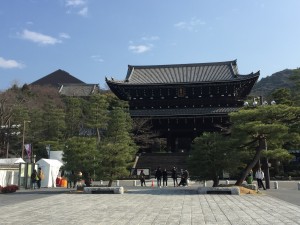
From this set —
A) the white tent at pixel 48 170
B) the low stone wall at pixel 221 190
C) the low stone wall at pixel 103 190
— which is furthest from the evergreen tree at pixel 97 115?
the low stone wall at pixel 221 190

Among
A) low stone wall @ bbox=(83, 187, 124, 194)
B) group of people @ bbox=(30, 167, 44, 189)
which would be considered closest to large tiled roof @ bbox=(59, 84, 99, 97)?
group of people @ bbox=(30, 167, 44, 189)

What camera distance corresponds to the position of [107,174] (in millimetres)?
23719

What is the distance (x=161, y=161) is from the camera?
43.7 metres

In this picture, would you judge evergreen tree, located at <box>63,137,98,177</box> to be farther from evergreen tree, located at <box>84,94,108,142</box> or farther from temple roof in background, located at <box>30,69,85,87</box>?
temple roof in background, located at <box>30,69,85,87</box>

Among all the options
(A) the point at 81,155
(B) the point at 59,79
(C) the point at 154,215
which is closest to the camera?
(C) the point at 154,215

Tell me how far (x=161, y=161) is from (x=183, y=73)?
1730 cm

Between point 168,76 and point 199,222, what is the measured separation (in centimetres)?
4429

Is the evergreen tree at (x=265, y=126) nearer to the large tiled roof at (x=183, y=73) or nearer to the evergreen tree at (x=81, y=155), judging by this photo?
the evergreen tree at (x=81, y=155)

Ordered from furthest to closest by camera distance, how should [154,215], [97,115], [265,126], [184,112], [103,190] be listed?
[184,112] → [97,115] → [103,190] → [265,126] → [154,215]

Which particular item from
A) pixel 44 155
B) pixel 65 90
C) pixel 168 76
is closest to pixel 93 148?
pixel 44 155

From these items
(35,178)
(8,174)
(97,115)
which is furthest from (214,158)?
(97,115)

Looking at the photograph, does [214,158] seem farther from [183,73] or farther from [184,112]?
[183,73]

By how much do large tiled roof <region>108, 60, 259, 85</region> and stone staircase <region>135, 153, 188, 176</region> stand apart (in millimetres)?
10745

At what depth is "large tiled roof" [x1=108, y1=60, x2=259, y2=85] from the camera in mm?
50375
